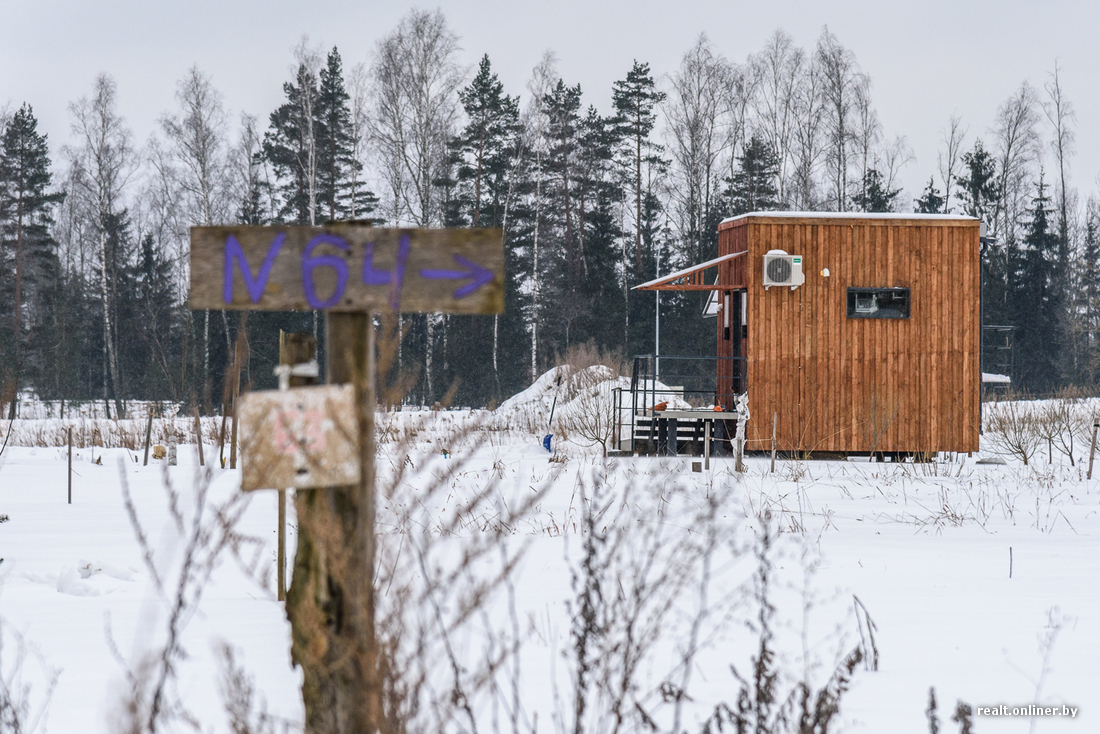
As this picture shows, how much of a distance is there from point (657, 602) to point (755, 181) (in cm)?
2875

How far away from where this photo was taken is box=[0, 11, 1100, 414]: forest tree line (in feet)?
93.4

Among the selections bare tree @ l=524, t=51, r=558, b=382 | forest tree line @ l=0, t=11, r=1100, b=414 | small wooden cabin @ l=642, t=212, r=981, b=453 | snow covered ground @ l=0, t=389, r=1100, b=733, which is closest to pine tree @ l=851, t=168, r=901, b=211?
forest tree line @ l=0, t=11, r=1100, b=414

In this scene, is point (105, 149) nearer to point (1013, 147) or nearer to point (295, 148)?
point (295, 148)

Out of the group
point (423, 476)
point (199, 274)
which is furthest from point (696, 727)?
Answer: point (423, 476)

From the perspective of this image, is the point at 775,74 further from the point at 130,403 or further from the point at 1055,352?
the point at 130,403

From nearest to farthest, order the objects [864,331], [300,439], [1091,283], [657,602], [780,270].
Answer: [300,439], [657,602], [780,270], [864,331], [1091,283]

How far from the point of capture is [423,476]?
1150 cm

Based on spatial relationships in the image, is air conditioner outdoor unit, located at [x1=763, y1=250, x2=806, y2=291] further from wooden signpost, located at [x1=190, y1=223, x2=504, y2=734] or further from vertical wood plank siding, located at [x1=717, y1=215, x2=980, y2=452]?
wooden signpost, located at [x1=190, y1=223, x2=504, y2=734]

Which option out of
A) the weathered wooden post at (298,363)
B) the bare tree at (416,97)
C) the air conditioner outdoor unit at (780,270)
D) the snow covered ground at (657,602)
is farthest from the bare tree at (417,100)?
the weathered wooden post at (298,363)

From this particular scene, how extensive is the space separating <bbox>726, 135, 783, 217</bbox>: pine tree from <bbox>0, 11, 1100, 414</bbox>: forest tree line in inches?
3.0

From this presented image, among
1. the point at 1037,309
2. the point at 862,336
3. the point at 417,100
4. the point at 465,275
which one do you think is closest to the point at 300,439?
the point at 465,275

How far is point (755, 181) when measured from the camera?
31781 millimetres

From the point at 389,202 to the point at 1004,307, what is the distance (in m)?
23.4

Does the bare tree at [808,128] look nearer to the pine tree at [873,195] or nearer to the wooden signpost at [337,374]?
the pine tree at [873,195]
